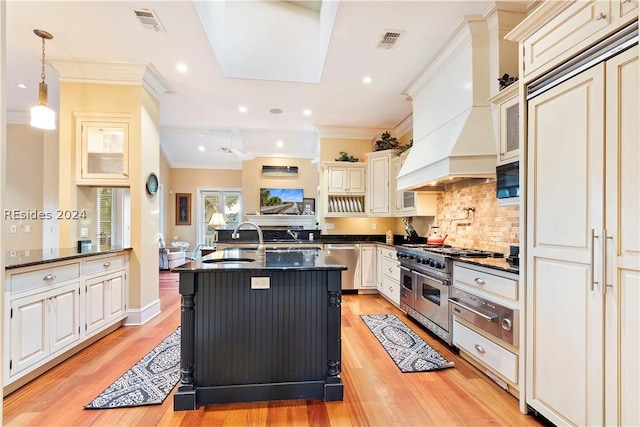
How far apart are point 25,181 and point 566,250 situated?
23.1 feet

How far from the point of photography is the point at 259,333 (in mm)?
2178

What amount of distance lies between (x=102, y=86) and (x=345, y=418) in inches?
169

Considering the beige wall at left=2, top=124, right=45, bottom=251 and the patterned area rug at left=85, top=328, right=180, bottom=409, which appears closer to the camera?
the patterned area rug at left=85, top=328, right=180, bottom=409

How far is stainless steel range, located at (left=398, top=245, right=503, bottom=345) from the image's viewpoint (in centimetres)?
298

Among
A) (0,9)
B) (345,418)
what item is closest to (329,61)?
(0,9)

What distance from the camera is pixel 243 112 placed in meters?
5.12

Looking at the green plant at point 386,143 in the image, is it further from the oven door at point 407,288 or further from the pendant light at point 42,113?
the pendant light at point 42,113

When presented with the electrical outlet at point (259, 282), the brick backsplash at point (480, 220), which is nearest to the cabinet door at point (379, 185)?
the brick backsplash at point (480, 220)

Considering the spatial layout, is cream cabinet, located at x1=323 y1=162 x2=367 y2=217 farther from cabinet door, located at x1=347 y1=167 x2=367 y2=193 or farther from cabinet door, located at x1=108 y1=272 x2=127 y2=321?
cabinet door, located at x1=108 y1=272 x2=127 y2=321

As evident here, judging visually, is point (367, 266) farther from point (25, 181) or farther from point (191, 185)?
point (191, 185)

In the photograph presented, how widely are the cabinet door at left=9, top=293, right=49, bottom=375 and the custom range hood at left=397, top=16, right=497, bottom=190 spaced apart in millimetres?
3621

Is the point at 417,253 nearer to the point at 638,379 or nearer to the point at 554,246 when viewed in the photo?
the point at 554,246

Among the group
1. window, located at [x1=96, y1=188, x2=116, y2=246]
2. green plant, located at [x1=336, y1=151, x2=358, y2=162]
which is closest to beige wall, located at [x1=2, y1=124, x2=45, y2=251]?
window, located at [x1=96, y1=188, x2=116, y2=246]

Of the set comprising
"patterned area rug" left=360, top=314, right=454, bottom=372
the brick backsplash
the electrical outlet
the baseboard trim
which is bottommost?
"patterned area rug" left=360, top=314, right=454, bottom=372
